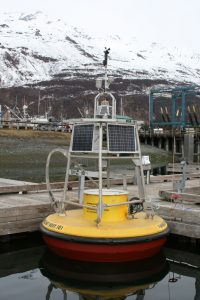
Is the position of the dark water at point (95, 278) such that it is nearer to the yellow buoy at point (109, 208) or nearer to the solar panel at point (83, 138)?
the yellow buoy at point (109, 208)

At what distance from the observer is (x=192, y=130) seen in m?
69.6

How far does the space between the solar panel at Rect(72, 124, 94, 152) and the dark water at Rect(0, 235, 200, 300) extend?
312cm

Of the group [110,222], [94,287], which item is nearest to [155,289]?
[94,287]

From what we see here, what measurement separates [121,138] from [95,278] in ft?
12.7

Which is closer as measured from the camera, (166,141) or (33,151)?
(33,151)

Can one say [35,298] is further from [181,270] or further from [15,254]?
[181,270]

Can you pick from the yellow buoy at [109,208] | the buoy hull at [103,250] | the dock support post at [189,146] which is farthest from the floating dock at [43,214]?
the dock support post at [189,146]

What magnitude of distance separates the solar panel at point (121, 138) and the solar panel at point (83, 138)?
0.55 m

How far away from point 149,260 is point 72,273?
2276mm

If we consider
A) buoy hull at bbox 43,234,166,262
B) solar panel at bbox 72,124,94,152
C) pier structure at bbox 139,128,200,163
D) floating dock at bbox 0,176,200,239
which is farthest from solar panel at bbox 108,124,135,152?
pier structure at bbox 139,128,200,163

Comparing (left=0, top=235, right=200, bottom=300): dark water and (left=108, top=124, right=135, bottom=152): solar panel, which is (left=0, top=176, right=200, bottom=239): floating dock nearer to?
(left=0, top=235, right=200, bottom=300): dark water

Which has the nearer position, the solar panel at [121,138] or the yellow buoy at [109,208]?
the yellow buoy at [109,208]

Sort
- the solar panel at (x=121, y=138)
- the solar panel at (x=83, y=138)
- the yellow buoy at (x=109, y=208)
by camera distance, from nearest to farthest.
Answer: the yellow buoy at (x=109, y=208) → the solar panel at (x=121, y=138) → the solar panel at (x=83, y=138)

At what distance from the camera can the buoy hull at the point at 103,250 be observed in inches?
493
